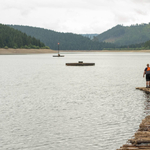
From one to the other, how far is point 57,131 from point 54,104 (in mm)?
7877

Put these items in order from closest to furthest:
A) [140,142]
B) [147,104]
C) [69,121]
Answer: [140,142] → [69,121] → [147,104]

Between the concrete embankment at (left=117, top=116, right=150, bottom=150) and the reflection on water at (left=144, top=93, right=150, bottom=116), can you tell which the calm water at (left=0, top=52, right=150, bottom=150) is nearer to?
the reflection on water at (left=144, top=93, right=150, bottom=116)

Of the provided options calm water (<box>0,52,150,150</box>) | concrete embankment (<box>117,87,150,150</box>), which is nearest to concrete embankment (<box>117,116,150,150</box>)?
concrete embankment (<box>117,87,150,150</box>)

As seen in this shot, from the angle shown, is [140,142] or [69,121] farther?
[69,121]

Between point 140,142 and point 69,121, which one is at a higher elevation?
point 140,142

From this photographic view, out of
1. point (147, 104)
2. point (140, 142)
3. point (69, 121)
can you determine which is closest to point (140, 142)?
point (140, 142)

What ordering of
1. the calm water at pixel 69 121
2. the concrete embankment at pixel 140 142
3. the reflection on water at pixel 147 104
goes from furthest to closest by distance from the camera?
1. the reflection on water at pixel 147 104
2. the calm water at pixel 69 121
3. the concrete embankment at pixel 140 142

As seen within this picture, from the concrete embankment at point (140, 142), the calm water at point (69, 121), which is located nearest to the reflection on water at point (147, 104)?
the calm water at point (69, 121)

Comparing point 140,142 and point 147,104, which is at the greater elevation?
point 140,142

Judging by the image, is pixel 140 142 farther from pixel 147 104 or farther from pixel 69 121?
pixel 147 104

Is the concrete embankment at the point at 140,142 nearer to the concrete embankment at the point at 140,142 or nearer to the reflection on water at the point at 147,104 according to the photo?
the concrete embankment at the point at 140,142

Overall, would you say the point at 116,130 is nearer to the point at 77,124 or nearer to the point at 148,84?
the point at 77,124

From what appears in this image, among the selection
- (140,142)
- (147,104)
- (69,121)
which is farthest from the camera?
(147,104)

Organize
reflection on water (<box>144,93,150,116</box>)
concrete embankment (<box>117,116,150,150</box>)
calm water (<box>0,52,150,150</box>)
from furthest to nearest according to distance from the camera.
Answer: reflection on water (<box>144,93,150,116</box>)
calm water (<box>0,52,150,150</box>)
concrete embankment (<box>117,116,150,150</box>)
